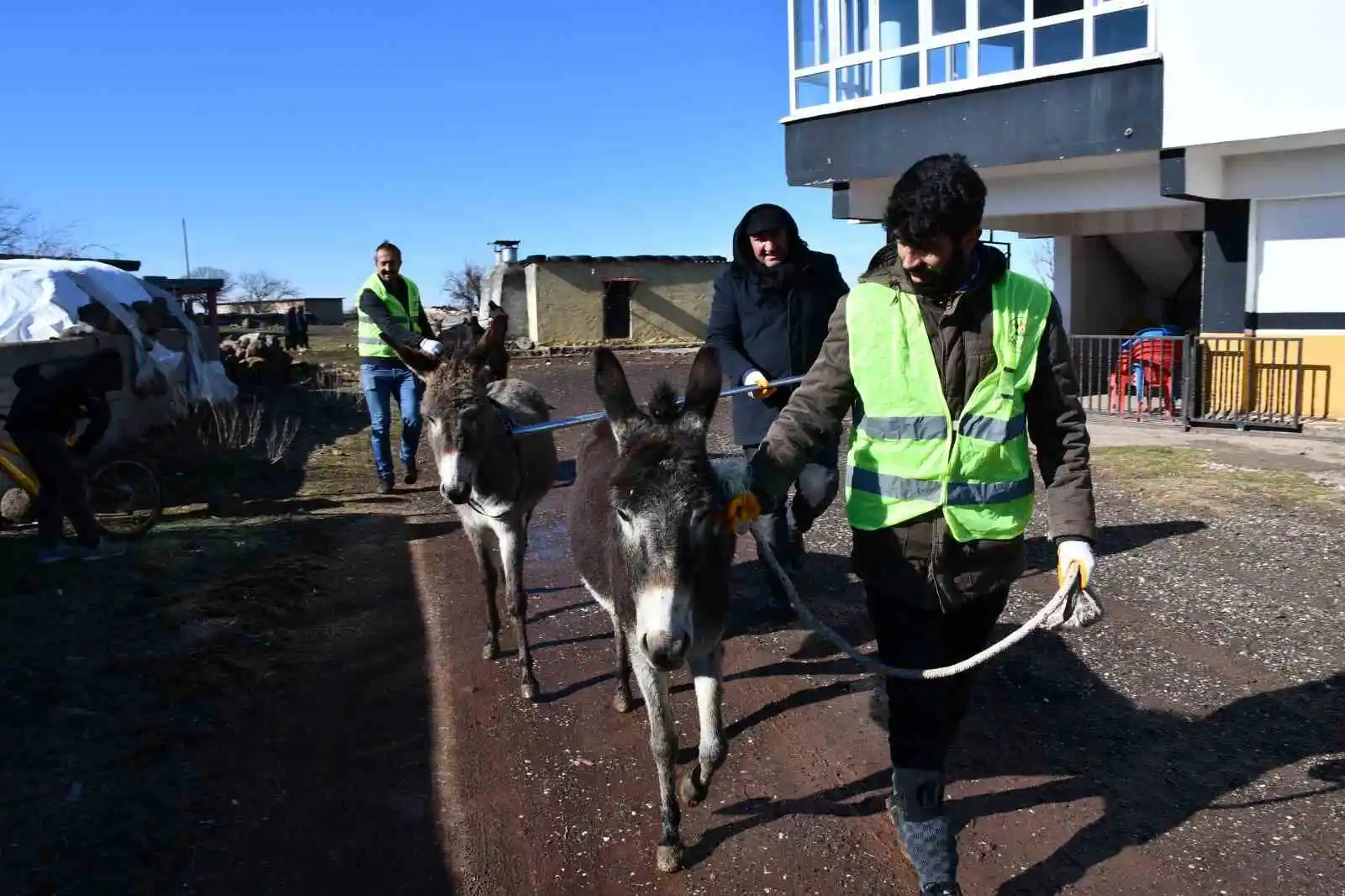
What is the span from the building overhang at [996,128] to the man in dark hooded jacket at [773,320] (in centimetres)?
981

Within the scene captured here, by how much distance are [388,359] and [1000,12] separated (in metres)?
10.8

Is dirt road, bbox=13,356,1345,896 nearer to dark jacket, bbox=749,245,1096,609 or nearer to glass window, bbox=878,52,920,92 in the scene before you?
dark jacket, bbox=749,245,1096,609


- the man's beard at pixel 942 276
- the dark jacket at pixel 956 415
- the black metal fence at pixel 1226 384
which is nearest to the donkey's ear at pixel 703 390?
the dark jacket at pixel 956 415

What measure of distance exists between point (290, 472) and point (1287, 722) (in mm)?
9638

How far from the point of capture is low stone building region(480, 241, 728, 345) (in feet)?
109

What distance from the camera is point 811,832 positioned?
365 centimetres

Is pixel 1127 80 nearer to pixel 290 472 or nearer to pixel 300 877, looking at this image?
pixel 290 472

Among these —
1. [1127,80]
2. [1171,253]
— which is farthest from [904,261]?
[1171,253]

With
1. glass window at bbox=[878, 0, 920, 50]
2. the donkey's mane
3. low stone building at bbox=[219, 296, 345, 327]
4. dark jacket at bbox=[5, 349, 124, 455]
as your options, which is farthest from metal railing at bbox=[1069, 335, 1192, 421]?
low stone building at bbox=[219, 296, 345, 327]

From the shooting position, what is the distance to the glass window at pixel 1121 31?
1296 cm

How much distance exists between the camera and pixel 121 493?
795 cm

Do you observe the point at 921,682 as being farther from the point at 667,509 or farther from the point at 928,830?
the point at 667,509

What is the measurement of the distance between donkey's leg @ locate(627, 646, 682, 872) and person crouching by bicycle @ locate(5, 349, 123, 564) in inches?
209

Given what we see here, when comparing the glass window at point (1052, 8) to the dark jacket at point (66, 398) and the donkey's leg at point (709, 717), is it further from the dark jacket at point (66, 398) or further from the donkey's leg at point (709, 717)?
the donkey's leg at point (709, 717)
